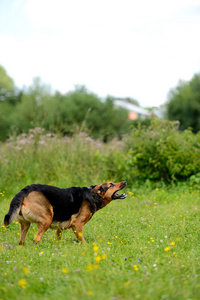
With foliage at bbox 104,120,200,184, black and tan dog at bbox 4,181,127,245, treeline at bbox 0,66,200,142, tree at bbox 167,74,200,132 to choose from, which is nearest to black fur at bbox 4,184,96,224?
black and tan dog at bbox 4,181,127,245

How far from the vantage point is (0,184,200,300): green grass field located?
265 centimetres

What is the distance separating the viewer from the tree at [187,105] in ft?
90.9

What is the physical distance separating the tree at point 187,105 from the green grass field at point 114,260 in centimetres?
2207


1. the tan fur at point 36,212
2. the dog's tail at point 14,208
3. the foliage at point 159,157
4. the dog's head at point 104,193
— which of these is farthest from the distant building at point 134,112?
the dog's tail at point 14,208

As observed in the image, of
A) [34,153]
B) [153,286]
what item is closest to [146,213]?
[153,286]

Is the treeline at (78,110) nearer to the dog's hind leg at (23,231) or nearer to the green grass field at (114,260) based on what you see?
the green grass field at (114,260)

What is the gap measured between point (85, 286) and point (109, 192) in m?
2.29

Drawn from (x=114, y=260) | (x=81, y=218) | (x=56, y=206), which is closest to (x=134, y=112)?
(x=81, y=218)

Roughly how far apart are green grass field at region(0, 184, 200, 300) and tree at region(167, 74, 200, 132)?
2207cm

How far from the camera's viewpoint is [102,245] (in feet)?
14.0

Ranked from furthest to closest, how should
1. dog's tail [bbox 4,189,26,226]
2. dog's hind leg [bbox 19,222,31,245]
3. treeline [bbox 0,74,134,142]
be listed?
treeline [bbox 0,74,134,142] < dog's hind leg [bbox 19,222,31,245] < dog's tail [bbox 4,189,26,226]

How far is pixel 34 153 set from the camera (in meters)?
9.50

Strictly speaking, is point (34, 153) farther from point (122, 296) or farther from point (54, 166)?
point (122, 296)

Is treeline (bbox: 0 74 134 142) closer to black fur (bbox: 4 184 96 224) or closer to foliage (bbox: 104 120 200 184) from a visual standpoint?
foliage (bbox: 104 120 200 184)
